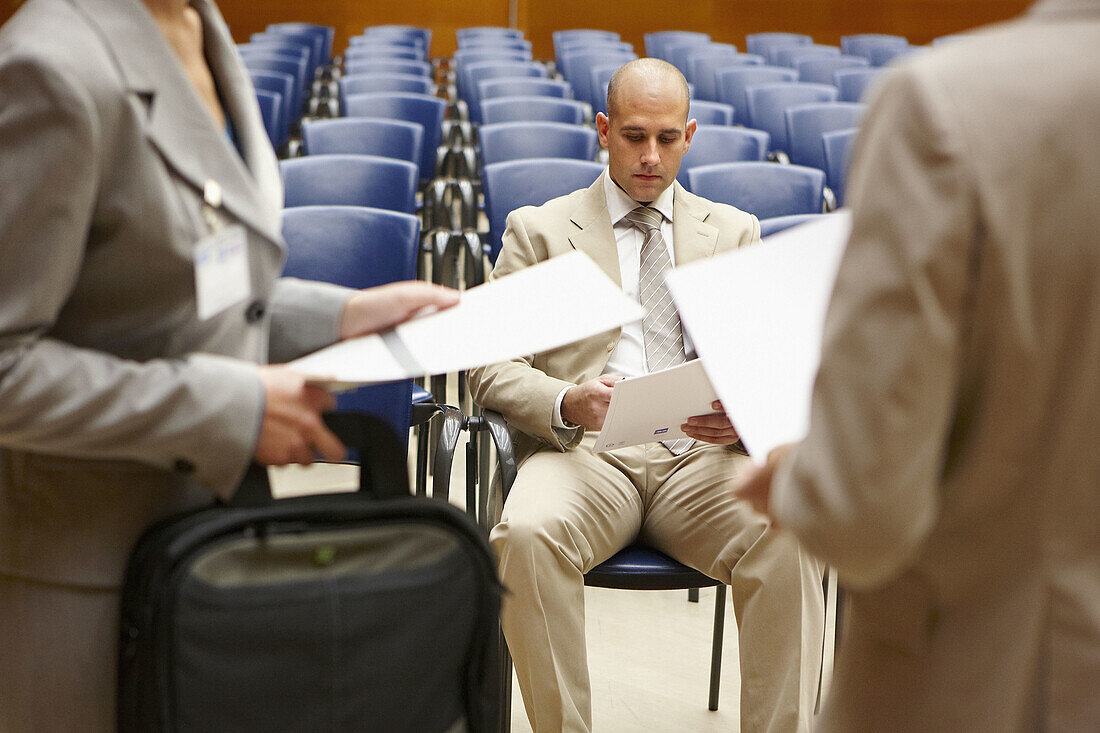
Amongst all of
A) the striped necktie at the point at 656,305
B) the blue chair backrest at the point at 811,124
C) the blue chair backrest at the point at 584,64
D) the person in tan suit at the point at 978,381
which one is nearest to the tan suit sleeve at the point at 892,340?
the person in tan suit at the point at 978,381

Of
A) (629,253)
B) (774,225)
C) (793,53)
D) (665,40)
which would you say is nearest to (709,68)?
(793,53)

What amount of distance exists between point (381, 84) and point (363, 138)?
2151 millimetres

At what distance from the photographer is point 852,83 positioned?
22.7 feet

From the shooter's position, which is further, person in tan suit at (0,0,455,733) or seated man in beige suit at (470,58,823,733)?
seated man in beige suit at (470,58,823,733)

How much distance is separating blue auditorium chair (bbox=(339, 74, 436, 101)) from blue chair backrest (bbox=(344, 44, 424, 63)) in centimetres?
179

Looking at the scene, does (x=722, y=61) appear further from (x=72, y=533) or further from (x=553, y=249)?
(x=72, y=533)

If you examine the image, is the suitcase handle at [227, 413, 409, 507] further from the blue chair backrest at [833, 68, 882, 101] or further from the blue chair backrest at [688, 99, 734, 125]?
the blue chair backrest at [833, 68, 882, 101]

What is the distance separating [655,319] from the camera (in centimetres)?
237

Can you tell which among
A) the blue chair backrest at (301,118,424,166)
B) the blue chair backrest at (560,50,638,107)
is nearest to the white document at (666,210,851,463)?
the blue chair backrest at (301,118,424,166)

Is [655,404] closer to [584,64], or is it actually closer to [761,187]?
[761,187]

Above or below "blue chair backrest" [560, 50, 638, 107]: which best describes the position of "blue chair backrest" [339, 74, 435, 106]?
above

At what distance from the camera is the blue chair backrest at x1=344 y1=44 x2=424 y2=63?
8195mm

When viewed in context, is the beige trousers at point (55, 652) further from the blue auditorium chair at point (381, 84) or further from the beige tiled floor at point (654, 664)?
the blue auditorium chair at point (381, 84)

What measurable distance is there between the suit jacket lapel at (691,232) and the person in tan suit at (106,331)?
139cm
